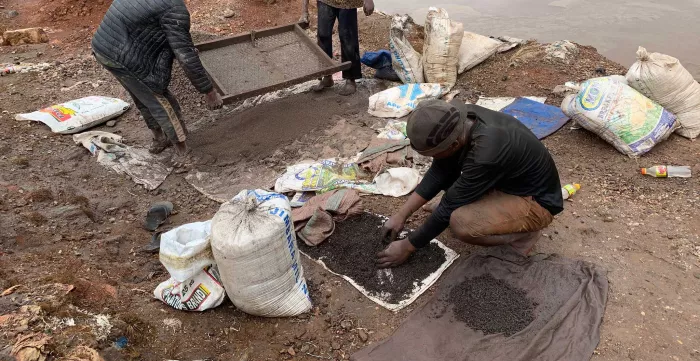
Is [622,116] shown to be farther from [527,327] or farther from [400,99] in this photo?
[527,327]

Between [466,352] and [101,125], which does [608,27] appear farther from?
[101,125]

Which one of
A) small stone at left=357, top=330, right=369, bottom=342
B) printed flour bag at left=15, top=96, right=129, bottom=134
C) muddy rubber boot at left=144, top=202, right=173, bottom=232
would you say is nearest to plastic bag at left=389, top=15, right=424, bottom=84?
muddy rubber boot at left=144, top=202, right=173, bottom=232

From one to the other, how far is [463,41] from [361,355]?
3828 mm

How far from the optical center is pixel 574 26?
6.83 metres

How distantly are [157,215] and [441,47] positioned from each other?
309cm

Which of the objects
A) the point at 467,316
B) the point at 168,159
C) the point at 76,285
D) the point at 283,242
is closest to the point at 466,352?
the point at 467,316

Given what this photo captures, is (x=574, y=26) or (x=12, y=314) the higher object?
(x=12, y=314)

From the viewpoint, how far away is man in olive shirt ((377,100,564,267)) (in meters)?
2.26

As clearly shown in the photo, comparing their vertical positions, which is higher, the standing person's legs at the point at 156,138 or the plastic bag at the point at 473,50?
the plastic bag at the point at 473,50

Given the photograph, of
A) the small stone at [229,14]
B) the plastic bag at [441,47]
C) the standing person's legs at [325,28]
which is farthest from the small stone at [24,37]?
the plastic bag at [441,47]

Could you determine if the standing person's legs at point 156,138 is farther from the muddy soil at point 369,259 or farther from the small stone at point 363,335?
the small stone at point 363,335

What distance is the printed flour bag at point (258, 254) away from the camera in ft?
7.38

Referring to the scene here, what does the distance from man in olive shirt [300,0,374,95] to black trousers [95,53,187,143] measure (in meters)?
1.57

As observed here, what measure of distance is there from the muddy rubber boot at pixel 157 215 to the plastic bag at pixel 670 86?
374cm
